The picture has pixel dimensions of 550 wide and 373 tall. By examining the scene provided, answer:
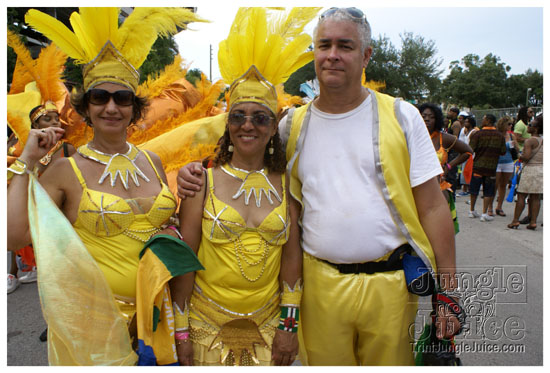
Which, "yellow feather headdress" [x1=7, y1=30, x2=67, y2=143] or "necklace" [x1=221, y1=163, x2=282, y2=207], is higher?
"yellow feather headdress" [x1=7, y1=30, x2=67, y2=143]

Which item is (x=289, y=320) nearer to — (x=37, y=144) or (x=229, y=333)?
(x=229, y=333)

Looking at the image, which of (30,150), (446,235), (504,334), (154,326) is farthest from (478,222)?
(30,150)

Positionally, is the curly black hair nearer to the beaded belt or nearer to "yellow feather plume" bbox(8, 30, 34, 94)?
the beaded belt

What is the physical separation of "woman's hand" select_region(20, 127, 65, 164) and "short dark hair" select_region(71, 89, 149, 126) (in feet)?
0.83

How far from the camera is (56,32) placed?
181cm

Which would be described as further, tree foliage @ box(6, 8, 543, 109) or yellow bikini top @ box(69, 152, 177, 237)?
tree foliage @ box(6, 8, 543, 109)

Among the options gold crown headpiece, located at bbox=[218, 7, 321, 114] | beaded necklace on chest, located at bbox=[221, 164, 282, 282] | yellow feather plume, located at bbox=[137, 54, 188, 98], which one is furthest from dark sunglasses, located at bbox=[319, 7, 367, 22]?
yellow feather plume, located at bbox=[137, 54, 188, 98]

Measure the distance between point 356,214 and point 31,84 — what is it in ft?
6.86

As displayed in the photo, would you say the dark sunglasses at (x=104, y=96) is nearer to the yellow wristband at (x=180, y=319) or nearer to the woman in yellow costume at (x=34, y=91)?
the woman in yellow costume at (x=34, y=91)

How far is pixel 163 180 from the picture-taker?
1956mm

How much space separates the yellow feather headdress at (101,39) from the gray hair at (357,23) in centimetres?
89

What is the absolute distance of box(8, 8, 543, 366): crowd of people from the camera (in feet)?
5.59

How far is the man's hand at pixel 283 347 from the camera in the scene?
188 centimetres

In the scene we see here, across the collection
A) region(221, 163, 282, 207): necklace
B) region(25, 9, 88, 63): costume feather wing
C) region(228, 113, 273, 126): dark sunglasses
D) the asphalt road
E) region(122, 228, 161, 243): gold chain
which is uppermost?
region(25, 9, 88, 63): costume feather wing
